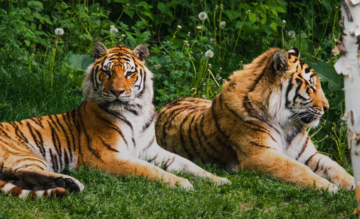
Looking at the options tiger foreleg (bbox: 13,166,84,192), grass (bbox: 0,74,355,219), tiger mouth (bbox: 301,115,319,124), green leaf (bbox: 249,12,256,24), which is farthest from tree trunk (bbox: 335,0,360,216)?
green leaf (bbox: 249,12,256,24)

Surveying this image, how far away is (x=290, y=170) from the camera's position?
5164 millimetres

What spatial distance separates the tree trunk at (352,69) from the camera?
279 centimetres

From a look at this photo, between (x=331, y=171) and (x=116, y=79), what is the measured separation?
2.37m

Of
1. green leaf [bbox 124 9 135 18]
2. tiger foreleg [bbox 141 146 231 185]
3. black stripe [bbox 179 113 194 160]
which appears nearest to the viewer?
tiger foreleg [bbox 141 146 231 185]

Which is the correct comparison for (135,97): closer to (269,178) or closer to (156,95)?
(269,178)

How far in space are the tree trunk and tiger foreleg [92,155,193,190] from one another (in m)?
2.07

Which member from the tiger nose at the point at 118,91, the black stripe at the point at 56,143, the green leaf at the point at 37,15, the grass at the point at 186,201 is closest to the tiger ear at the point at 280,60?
the grass at the point at 186,201

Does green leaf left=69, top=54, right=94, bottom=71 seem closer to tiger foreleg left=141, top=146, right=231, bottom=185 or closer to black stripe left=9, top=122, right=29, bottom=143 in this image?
black stripe left=9, top=122, right=29, bottom=143

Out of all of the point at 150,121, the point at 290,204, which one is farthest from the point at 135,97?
the point at 290,204

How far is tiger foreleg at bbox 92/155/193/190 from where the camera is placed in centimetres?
473

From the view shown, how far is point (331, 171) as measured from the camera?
5.48 metres

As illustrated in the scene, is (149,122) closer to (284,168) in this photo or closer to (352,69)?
(284,168)

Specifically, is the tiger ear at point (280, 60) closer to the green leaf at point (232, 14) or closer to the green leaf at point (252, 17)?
the green leaf at point (252, 17)

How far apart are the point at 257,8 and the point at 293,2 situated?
1.52m
